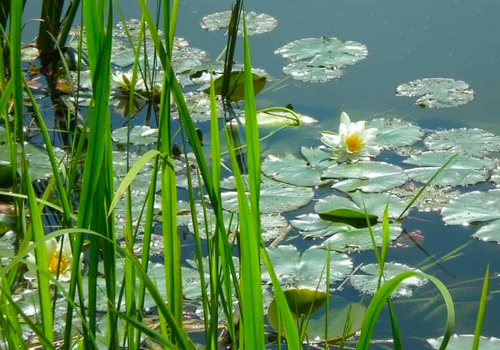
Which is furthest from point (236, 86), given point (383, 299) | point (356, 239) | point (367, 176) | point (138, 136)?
point (383, 299)

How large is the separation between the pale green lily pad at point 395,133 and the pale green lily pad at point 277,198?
292 mm

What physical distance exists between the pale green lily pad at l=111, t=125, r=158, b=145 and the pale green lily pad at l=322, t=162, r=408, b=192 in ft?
1.62

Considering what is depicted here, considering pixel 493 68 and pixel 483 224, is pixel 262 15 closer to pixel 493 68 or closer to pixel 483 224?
pixel 493 68

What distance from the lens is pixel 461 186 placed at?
201cm

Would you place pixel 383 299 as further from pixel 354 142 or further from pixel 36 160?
pixel 36 160

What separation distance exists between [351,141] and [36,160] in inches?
30.8

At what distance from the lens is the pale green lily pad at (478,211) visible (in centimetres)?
183

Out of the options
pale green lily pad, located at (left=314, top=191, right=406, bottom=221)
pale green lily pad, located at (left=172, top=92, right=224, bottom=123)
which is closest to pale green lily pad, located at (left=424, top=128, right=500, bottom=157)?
pale green lily pad, located at (left=314, top=191, right=406, bottom=221)

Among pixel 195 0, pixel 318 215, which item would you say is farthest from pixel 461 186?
pixel 195 0

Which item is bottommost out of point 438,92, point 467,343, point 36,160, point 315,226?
point 467,343

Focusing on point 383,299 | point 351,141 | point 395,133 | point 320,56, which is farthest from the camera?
point 320,56

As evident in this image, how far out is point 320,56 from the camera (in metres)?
2.71

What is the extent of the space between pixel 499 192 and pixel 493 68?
0.74m

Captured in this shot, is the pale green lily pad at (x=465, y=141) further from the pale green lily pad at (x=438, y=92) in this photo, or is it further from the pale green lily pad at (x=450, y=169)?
the pale green lily pad at (x=438, y=92)
